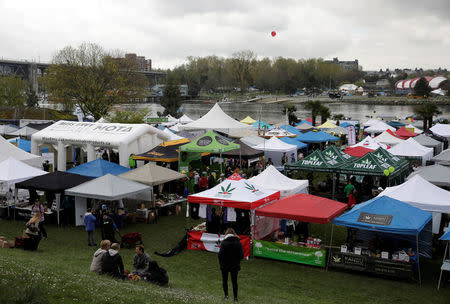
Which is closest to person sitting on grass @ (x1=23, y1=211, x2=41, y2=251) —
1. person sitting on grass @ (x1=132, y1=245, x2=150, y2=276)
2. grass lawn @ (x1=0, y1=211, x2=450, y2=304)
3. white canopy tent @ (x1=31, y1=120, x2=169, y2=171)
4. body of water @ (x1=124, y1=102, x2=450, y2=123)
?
grass lawn @ (x1=0, y1=211, x2=450, y2=304)

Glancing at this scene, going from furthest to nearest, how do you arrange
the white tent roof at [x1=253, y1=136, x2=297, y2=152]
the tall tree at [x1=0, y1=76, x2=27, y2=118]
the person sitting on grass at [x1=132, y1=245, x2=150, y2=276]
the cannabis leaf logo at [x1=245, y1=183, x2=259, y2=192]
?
1. the tall tree at [x1=0, y1=76, x2=27, y2=118]
2. the white tent roof at [x1=253, y1=136, x2=297, y2=152]
3. the cannabis leaf logo at [x1=245, y1=183, x2=259, y2=192]
4. the person sitting on grass at [x1=132, y1=245, x2=150, y2=276]

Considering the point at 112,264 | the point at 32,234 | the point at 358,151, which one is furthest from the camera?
the point at 358,151

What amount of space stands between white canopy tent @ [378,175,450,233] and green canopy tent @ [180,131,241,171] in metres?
9.21

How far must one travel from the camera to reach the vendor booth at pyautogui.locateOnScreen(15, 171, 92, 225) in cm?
1446

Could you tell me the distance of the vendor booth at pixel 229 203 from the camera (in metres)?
12.0

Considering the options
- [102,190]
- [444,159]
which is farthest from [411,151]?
[102,190]

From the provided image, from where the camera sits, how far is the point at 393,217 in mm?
10500

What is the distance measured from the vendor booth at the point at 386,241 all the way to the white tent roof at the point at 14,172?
36.7ft

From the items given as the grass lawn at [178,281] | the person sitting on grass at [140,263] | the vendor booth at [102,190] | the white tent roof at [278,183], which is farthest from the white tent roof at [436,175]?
the person sitting on grass at [140,263]

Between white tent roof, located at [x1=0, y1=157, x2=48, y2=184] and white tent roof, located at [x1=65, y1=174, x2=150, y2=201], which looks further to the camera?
white tent roof, located at [x1=0, y1=157, x2=48, y2=184]

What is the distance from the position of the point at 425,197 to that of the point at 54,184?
11.6 m

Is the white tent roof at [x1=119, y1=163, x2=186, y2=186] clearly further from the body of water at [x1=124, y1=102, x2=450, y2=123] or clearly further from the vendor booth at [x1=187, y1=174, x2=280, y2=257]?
the body of water at [x1=124, y1=102, x2=450, y2=123]

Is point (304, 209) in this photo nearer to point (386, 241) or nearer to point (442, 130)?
point (386, 241)

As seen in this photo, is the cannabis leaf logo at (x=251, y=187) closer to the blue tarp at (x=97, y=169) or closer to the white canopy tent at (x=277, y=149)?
the blue tarp at (x=97, y=169)
